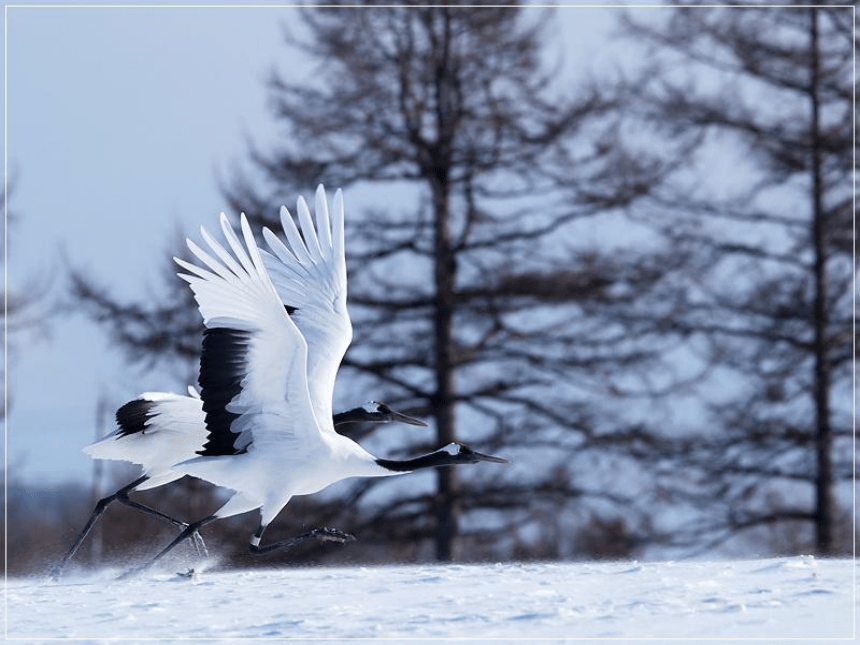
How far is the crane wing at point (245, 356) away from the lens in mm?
5289

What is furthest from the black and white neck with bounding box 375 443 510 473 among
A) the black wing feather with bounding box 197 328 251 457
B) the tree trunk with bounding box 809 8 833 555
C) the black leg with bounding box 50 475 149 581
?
the tree trunk with bounding box 809 8 833 555

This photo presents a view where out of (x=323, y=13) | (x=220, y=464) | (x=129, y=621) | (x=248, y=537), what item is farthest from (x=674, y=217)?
(x=129, y=621)

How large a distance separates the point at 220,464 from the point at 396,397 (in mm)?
6391

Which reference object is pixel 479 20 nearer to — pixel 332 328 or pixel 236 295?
pixel 332 328

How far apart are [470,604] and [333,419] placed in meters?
1.84

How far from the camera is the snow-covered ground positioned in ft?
15.3

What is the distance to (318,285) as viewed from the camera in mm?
6641

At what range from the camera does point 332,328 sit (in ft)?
21.1

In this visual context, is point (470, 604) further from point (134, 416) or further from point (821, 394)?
point (821, 394)

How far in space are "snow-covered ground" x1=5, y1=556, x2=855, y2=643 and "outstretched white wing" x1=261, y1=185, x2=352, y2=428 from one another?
40.4 inches

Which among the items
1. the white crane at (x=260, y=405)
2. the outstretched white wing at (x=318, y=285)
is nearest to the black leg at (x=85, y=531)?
the white crane at (x=260, y=405)

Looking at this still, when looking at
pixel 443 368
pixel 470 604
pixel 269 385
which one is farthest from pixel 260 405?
pixel 443 368

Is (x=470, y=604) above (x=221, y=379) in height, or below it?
below

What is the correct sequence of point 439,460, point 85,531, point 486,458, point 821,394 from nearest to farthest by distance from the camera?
point 486,458
point 439,460
point 85,531
point 821,394
